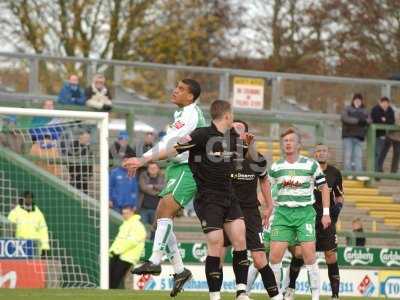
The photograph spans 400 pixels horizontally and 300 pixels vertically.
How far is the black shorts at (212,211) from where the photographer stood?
44.3ft

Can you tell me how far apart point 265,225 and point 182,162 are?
202 cm

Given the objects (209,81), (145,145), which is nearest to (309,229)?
(145,145)

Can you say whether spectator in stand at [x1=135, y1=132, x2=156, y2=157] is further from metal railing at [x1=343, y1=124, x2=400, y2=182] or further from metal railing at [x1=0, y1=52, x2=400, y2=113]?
metal railing at [x1=343, y1=124, x2=400, y2=182]

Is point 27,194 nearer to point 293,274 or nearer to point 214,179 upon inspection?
point 293,274

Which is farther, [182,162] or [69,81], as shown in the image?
[69,81]

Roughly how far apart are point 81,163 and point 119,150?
114 inches

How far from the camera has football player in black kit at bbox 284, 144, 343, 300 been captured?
54.2 feet

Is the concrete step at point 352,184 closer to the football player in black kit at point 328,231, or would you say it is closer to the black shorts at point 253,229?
the football player in black kit at point 328,231

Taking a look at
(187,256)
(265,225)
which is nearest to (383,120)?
(187,256)

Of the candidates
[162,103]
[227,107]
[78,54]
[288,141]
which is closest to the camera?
[227,107]

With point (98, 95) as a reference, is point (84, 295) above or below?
below

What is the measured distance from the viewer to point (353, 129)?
2555 cm

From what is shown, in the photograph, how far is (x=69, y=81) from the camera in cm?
2361

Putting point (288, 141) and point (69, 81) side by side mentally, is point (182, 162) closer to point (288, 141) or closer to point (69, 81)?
point (288, 141)
